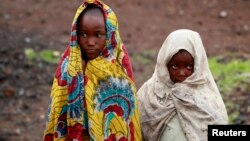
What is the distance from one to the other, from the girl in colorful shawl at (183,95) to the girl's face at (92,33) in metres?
0.47

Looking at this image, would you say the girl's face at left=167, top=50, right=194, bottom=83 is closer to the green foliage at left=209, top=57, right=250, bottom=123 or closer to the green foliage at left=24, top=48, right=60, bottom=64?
the green foliage at left=209, top=57, right=250, bottom=123

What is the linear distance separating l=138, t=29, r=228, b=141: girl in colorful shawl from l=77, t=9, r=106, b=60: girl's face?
1.55 ft

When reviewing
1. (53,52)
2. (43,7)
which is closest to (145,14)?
(43,7)

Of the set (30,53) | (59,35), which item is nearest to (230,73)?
(30,53)

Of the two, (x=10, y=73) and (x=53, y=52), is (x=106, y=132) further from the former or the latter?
(x=53, y=52)

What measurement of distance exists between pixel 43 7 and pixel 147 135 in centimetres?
892

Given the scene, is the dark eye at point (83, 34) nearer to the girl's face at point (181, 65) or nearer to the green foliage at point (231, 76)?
the girl's face at point (181, 65)

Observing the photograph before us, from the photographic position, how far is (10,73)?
959cm

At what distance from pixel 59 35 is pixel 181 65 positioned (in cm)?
748

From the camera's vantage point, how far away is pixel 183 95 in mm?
4570

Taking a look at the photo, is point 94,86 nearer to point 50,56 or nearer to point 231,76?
point 231,76

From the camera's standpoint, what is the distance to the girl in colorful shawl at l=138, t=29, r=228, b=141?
4.52 metres

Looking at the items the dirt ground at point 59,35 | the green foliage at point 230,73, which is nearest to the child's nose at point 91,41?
the dirt ground at point 59,35

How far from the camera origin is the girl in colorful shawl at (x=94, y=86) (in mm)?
4461
